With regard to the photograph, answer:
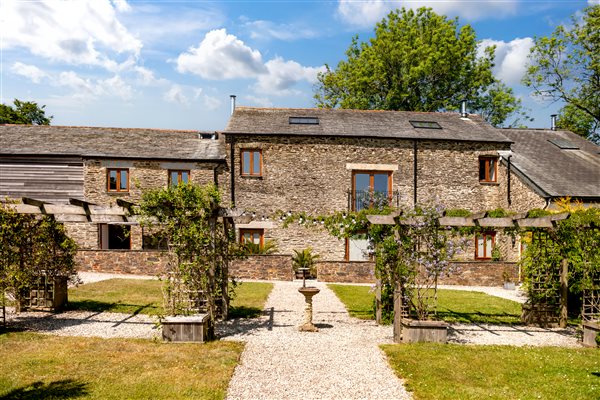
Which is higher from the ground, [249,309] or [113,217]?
[113,217]

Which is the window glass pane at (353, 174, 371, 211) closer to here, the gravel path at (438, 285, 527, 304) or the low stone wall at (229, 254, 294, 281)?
the low stone wall at (229, 254, 294, 281)

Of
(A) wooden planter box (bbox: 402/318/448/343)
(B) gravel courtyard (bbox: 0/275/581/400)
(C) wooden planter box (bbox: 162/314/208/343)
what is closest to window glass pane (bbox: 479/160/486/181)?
(B) gravel courtyard (bbox: 0/275/581/400)

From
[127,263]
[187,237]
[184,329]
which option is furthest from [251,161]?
[184,329]

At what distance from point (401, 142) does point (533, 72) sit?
12434 mm

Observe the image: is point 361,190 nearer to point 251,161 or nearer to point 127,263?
point 251,161

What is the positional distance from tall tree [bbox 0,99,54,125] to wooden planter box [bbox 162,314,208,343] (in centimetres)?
3000

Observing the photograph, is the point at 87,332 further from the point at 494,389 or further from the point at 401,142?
the point at 401,142

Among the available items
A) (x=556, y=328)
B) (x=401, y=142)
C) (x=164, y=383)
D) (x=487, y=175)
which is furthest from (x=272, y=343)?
(x=487, y=175)

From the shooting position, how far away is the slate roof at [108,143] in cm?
1852

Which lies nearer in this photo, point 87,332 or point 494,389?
point 494,389

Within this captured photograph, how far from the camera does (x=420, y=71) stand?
28422 millimetres

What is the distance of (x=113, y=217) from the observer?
28.3 ft

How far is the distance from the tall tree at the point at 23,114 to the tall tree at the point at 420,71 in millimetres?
24099

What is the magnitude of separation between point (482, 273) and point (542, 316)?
22.6 ft
